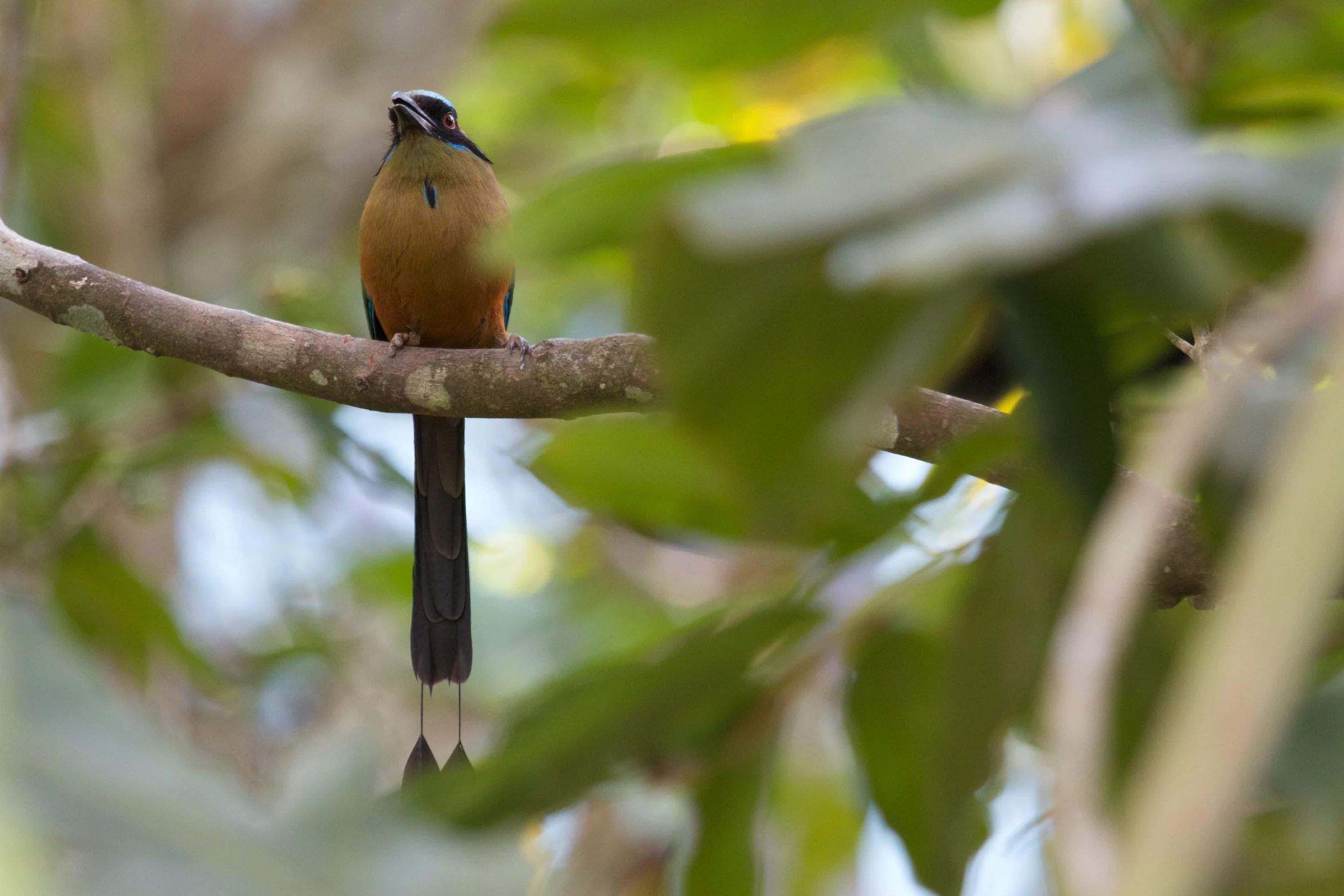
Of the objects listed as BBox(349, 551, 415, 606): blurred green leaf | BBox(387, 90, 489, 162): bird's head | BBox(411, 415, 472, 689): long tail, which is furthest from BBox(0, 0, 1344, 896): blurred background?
BBox(387, 90, 489, 162): bird's head

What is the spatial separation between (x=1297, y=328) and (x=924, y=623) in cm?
95

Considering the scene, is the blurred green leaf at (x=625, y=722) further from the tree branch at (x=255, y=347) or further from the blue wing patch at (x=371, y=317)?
the blue wing patch at (x=371, y=317)

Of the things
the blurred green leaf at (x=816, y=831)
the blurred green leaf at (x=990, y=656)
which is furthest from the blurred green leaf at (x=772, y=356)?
the blurred green leaf at (x=816, y=831)

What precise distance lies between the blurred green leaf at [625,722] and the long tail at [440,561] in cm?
126

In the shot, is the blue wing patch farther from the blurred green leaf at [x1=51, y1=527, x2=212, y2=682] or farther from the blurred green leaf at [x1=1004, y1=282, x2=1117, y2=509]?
the blurred green leaf at [x1=1004, y1=282, x2=1117, y2=509]

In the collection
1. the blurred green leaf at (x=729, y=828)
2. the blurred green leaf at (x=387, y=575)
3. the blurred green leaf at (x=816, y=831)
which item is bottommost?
the blurred green leaf at (x=387, y=575)

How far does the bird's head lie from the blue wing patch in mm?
384

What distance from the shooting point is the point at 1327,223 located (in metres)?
0.51

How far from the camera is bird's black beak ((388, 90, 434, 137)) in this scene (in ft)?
10.4

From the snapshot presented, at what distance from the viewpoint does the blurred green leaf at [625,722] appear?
124cm

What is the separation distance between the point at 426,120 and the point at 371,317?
1.68 feet

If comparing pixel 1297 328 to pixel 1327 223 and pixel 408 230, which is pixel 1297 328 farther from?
pixel 408 230

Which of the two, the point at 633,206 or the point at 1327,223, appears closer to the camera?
the point at 1327,223

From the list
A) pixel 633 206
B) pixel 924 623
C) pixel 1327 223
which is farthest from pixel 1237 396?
pixel 924 623
